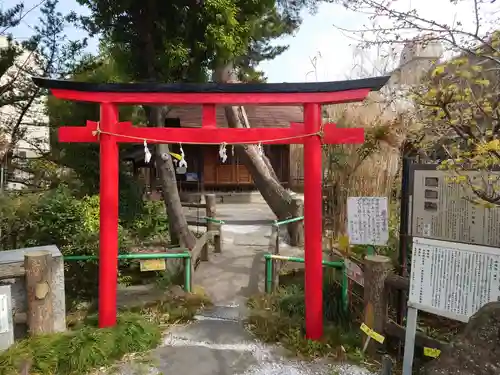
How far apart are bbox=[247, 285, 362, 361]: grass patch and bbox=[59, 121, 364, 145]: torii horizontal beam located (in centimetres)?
196

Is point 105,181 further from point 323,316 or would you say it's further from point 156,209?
point 156,209

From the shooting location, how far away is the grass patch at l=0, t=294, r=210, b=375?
11.1ft

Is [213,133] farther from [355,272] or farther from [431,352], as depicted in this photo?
[431,352]

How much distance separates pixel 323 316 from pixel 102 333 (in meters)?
2.50

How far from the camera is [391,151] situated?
19.8ft

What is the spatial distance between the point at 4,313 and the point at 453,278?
156 inches

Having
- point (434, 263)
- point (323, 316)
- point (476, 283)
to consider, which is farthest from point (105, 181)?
point (476, 283)

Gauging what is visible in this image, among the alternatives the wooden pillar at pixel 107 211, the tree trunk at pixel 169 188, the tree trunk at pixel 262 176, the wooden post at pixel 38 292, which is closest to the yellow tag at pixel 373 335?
the wooden pillar at pixel 107 211

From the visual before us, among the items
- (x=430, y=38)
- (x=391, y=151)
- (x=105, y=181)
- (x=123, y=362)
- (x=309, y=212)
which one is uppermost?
(x=430, y=38)

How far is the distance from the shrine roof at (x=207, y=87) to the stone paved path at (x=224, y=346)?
2782mm

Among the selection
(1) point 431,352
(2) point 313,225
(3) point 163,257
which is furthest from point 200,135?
(1) point 431,352

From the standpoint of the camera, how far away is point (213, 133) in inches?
160

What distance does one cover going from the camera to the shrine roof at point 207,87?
3.85 m

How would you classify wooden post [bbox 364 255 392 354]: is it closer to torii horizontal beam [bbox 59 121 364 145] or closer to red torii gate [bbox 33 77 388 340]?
red torii gate [bbox 33 77 388 340]
